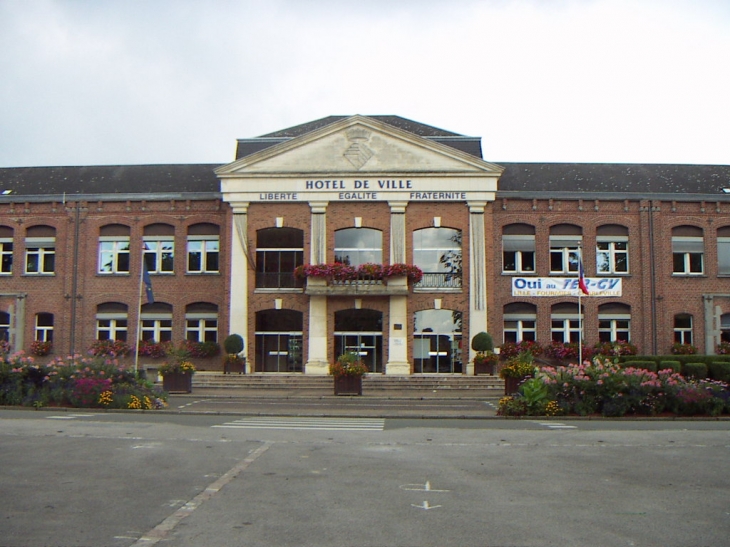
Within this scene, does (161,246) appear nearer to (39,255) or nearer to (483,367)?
(39,255)

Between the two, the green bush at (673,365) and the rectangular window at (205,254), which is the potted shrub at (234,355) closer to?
the rectangular window at (205,254)

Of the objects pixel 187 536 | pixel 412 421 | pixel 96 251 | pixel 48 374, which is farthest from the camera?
pixel 96 251

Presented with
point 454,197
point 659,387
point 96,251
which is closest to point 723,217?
point 454,197

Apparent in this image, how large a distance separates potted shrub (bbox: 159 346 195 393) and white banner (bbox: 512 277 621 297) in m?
15.5

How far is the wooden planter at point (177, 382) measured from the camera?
93.6 ft

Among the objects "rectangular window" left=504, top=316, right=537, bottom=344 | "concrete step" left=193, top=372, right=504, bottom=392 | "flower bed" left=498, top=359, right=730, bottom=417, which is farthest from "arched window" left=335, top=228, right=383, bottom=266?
"flower bed" left=498, top=359, right=730, bottom=417

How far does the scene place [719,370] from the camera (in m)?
28.6

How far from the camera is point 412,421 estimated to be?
19219mm

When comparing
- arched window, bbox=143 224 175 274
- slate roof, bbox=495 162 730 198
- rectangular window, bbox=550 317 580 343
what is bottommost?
rectangular window, bbox=550 317 580 343

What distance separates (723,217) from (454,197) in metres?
12.9

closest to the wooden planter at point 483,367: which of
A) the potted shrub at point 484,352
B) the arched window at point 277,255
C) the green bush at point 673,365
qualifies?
the potted shrub at point 484,352

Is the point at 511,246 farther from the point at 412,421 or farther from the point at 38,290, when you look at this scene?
the point at 38,290

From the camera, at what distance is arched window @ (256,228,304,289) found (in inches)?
1404

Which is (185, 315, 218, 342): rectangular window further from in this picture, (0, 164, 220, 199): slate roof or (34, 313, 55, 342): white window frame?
(34, 313, 55, 342): white window frame
